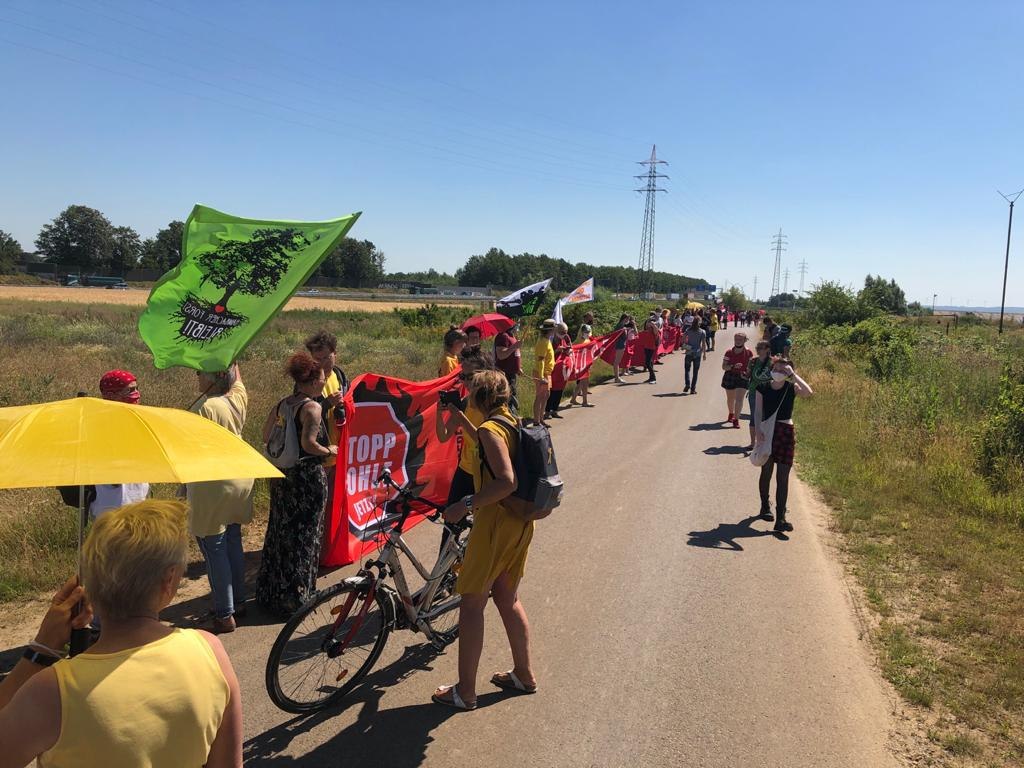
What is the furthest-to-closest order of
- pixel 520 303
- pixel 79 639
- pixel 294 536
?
pixel 520 303
pixel 294 536
pixel 79 639

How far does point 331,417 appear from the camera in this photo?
536 cm

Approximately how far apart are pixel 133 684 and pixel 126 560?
0.97 ft

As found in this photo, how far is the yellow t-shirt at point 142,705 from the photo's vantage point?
5.22ft

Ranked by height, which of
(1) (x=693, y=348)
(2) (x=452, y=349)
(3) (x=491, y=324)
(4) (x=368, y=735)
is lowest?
(4) (x=368, y=735)

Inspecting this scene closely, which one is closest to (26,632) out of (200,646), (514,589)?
(514,589)

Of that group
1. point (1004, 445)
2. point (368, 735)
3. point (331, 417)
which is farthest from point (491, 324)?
point (368, 735)

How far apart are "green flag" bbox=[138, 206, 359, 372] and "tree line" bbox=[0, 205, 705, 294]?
85839 millimetres

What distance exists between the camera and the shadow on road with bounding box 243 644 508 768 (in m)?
3.48

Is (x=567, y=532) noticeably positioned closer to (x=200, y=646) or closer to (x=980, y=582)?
(x=980, y=582)

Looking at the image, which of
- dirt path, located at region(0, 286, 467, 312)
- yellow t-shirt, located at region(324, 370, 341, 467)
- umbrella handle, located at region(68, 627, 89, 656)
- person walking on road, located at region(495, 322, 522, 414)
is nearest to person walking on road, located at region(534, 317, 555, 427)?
person walking on road, located at region(495, 322, 522, 414)

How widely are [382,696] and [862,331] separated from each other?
1064 inches

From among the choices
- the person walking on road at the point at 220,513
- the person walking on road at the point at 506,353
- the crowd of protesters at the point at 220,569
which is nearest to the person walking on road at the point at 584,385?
the person walking on road at the point at 506,353

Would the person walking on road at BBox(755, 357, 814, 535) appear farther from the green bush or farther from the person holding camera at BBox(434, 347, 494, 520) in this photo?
the green bush

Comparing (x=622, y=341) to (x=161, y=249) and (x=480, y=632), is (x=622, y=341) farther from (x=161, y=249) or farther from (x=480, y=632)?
(x=161, y=249)
